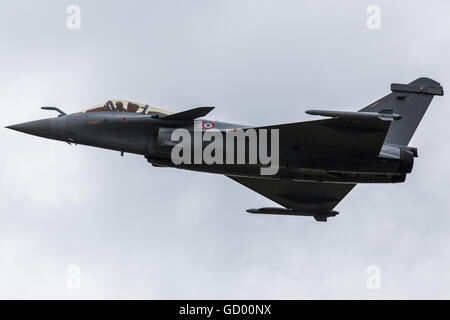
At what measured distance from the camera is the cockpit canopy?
23562mm

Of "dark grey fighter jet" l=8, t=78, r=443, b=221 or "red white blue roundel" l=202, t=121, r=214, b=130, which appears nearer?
"dark grey fighter jet" l=8, t=78, r=443, b=221

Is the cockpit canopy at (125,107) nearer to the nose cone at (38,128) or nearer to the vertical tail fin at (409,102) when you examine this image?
the nose cone at (38,128)

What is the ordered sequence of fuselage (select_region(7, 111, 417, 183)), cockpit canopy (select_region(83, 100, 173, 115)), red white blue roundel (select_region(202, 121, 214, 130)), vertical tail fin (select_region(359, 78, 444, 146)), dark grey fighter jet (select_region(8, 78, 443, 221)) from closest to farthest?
1. dark grey fighter jet (select_region(8, 78, 443, 221))
2. fuselage (select_region(7, 111, 417, 183))
3. red white blue roundel (select_region(202, 121, 214, 130))
4. cockpit canopy (select_region(83, 100, 173, 115))
5. vertical tail fin (select_region(359, 78, 444, 146))

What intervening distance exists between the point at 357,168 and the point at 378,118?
6.30 ft

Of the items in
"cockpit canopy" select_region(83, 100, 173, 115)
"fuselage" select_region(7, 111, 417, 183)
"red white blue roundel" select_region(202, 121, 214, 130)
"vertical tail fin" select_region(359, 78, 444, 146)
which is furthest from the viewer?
"vertical tail fin" select_region(359, 78, 444, 146)

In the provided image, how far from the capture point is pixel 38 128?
2333 centimetres

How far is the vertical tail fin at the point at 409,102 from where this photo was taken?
25078 millimetres

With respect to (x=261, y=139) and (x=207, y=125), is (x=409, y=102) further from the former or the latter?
(x=207, y=125)

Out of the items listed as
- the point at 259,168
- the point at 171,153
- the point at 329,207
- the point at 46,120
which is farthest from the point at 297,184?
the point at 46,120

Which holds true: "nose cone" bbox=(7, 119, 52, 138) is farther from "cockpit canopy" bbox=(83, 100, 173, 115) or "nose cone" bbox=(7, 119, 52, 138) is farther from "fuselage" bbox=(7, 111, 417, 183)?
"cockpit canopy" bbox=(83, 100, 173, 115)

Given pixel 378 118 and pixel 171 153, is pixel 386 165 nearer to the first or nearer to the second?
pixel 378 118

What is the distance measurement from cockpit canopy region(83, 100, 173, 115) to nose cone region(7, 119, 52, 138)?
121 centimetres

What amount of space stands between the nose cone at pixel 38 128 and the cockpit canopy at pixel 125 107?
121 centimetres

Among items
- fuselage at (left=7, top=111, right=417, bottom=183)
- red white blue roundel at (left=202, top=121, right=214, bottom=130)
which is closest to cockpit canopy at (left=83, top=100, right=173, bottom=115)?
fuselage at (left=7, top=111, right=417, bottom=183)
